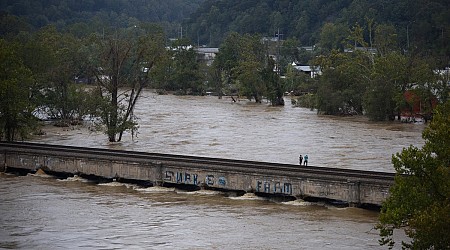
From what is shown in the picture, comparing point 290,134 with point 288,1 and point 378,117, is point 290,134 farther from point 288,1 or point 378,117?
point 288,1

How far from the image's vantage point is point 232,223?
107 feet

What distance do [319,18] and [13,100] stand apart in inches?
4900

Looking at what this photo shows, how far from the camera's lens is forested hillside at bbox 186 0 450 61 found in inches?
5172

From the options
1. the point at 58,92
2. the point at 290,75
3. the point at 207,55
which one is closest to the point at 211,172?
the point at 58,92

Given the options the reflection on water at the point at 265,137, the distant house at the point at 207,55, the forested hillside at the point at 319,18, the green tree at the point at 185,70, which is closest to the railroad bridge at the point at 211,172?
the reflection on water at the point at 265,137

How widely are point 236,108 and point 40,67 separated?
961 inches

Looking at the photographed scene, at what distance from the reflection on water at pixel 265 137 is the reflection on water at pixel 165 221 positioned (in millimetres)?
11162

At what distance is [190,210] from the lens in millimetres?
35250

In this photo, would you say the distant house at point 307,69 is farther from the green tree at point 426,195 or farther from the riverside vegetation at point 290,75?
the green tree at point 426,195

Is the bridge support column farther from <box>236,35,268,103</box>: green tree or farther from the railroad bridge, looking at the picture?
<box>236,35,268,103</box>: green tree

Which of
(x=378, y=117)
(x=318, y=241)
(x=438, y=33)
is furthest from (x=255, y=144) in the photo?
(x=438, y=33)

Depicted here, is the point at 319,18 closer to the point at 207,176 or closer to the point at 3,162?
the point at 3,162

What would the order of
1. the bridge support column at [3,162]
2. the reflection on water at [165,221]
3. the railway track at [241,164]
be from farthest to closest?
1. the bridge support column at [3,162]
2. the railway track at [241,164]
3. the reflection on water at [165,221]

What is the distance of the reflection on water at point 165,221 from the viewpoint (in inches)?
1162
